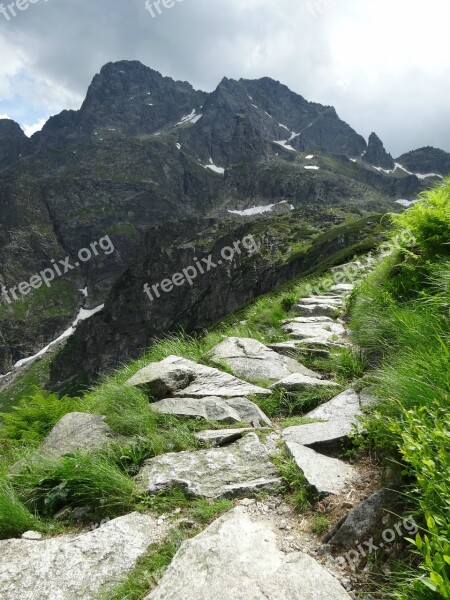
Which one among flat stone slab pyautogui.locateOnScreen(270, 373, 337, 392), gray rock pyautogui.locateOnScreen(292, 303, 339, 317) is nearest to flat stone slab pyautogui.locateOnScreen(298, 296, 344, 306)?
gray rock pyautogui.locateOnScreen(292, 303, 339, 317)

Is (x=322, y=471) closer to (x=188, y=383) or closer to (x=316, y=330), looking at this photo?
(x=188, y=383)

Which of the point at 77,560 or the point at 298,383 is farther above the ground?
the point at 77,560

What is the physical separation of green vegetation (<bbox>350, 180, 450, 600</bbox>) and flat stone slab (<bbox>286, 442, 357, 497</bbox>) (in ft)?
1.45

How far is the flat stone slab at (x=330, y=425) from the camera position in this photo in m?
4.72

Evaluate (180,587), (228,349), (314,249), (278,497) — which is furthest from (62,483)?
(314,249)

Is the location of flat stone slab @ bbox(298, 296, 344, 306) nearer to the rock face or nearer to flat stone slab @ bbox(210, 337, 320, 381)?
the rock face

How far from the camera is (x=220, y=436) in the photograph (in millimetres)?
5113

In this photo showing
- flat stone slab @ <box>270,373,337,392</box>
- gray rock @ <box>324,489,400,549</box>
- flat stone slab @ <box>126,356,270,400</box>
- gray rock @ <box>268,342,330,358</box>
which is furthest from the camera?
gray rock @ <box>268,342,330,358</box>

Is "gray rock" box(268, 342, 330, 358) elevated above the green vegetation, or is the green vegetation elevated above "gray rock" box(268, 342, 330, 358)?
the green vegetation

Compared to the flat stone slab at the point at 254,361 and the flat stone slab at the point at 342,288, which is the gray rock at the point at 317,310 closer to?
the flat stone slab at the point at 342,288

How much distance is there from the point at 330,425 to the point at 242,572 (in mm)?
2453

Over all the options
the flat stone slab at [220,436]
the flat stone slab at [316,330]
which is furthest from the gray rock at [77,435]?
the flat stone slab at [316,330]

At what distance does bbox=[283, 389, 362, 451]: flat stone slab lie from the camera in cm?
472

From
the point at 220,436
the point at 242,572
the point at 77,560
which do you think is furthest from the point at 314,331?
the point at 77,560
